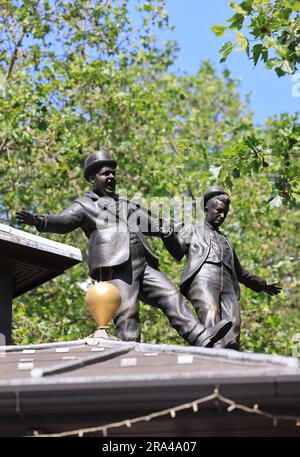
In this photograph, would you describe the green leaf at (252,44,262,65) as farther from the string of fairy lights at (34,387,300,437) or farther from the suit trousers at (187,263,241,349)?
the string of fairy lights at (34,387,300,437)

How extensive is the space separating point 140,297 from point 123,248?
57 cm

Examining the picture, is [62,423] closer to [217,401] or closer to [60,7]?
[217,401]

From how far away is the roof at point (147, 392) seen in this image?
6.66m

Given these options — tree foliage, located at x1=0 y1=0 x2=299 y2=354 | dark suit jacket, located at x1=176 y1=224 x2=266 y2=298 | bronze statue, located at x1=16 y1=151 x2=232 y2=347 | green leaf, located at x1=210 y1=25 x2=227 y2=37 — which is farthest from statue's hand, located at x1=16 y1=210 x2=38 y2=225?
tree foliage, located at x1=0 y1=0 x2=299 y2=354

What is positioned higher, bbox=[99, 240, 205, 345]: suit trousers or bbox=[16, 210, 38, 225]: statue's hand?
bbox=[16, 210, 38, 225]: statue's hand

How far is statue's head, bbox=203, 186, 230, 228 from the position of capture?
11.8 metres

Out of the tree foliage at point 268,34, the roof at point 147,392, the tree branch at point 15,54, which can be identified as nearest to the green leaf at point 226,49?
the tree foliage at point 268,34

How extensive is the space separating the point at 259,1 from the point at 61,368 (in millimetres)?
7842

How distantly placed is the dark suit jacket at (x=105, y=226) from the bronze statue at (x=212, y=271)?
12.7 inches

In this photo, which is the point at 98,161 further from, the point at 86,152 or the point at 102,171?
the point at 86,152

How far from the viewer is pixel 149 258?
11.4m

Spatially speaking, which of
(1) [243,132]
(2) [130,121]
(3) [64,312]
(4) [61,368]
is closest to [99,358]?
(4) [61,368]

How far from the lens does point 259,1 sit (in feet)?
45.3

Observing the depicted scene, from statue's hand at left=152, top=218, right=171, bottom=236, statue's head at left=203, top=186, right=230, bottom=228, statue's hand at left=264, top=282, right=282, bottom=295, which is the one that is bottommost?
statue's hand at left=264, top=282, right=282, bottom=295
